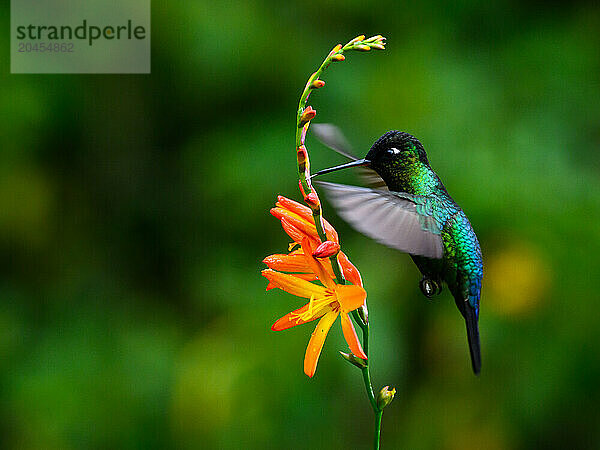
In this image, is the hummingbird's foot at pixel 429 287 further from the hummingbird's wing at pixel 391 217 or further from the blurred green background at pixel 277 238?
the blurred green background at pixel 277 238

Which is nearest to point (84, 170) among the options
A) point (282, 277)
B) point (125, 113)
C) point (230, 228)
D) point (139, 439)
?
point (125, 113)

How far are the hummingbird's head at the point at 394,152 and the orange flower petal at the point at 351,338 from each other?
387 millimetres

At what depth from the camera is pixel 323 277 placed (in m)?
1.13

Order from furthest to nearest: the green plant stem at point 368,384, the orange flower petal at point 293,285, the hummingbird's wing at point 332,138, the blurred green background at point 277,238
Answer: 1. the blurred green background at point 277,238
2. the hummingbird's wing at point 332,138
3. the orange flower petal at point 293,285
4. the green plant stem at point 368,384

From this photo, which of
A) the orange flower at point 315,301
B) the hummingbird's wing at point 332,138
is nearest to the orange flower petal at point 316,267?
the orange flower at point 315,301

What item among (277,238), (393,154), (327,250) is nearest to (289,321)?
(327,250)

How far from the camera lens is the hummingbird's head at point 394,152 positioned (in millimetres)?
1365

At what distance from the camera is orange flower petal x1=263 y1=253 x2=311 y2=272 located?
3.77 ft

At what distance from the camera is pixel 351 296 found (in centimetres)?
103

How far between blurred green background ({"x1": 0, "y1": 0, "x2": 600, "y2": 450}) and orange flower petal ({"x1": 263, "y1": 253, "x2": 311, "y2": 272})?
1379 mm

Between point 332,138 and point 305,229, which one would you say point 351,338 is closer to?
point 305,229

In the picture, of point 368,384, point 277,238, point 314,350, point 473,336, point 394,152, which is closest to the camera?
point 368,384

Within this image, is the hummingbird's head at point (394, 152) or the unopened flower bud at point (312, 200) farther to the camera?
the hummingbird's head at point (394, 152)

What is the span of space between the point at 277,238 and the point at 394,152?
4.97 ft
